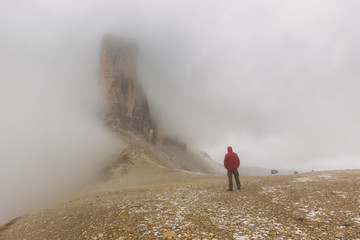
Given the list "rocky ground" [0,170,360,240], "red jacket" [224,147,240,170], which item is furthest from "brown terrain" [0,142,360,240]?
"red jacket" [224,147,240,170]

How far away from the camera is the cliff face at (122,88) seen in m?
81.5

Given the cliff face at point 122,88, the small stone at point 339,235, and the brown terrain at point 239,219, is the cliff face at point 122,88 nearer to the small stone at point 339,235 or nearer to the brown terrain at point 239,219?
the brown terrain at point 239,219

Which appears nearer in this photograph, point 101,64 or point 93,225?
point 93,225

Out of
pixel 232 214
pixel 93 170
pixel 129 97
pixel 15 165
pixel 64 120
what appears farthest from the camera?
pixel 129 97

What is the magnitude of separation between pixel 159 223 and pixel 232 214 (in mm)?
3399

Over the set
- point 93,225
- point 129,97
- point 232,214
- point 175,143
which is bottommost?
point 93,225

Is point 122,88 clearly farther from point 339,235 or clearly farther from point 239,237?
point 339,235

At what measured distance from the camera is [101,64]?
95438mm

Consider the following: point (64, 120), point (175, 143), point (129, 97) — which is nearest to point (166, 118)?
point (175, 143)

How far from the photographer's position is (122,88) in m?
90.2

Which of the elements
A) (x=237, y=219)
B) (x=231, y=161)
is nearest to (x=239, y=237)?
(x=237, y=219)

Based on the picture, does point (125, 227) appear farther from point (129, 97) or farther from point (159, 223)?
point (129, 97)

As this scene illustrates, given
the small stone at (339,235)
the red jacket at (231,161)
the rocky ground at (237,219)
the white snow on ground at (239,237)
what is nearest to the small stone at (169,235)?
the rocky ground at (237,219)

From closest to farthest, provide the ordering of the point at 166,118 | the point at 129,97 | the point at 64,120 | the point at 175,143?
1. the point at 64,120
2. the point at 129,97
3. the point at 175,143
4. the point at 166,118
